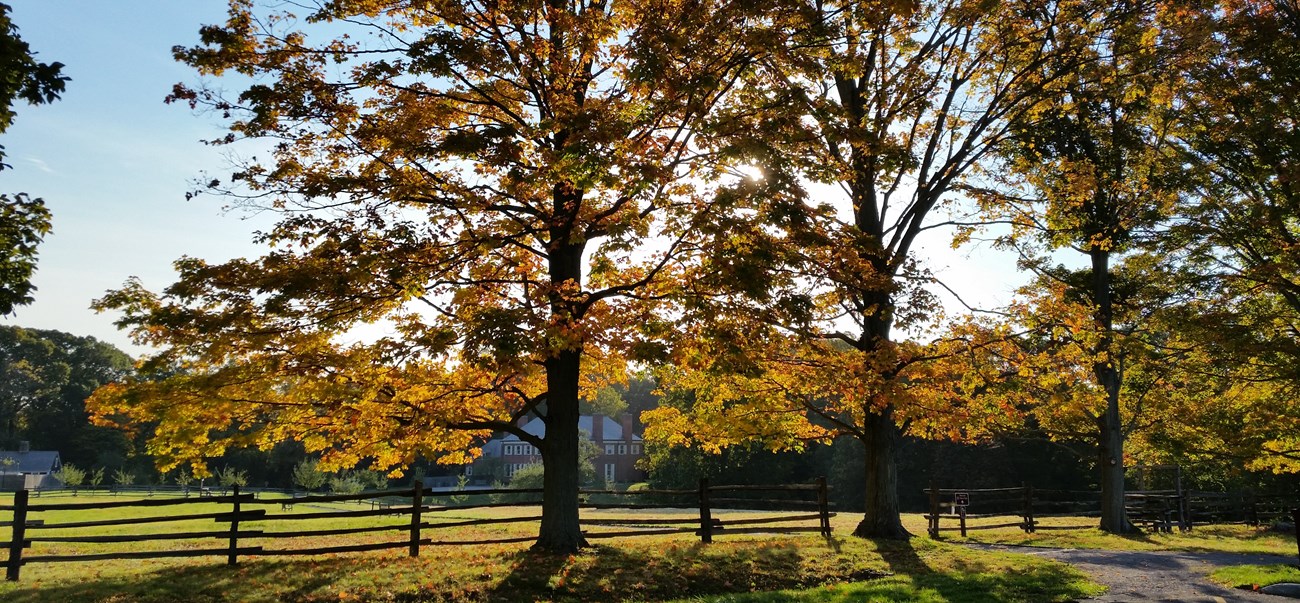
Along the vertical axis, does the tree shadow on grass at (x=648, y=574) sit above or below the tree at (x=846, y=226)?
below

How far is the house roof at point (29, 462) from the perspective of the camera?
254 ft

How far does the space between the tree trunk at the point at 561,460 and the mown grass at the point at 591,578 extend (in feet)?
1.68

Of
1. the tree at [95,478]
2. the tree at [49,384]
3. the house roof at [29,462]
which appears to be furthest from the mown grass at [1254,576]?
the tree at [49,384]

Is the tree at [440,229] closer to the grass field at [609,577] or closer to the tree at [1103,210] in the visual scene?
the grass field at [609,577]

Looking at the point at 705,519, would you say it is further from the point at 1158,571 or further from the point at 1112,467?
the point at 1112,467

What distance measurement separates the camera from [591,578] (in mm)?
12086

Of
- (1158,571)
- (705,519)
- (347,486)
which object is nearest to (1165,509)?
(1158,571)

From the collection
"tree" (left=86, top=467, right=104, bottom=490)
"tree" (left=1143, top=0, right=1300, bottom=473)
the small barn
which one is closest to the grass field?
"tree" (left=1143, top=0, right=1300, bottom=473)

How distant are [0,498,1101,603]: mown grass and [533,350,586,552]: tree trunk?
513 mm

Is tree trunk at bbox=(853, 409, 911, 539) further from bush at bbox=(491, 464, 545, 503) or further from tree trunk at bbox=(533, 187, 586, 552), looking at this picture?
bush at bbox=(491, 464, 545, 503)

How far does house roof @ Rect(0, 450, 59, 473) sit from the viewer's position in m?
77.4

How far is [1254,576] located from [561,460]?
1107 cm

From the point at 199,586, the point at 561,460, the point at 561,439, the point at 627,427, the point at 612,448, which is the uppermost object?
the point at 561,439

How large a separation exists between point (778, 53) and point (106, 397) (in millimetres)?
11380
